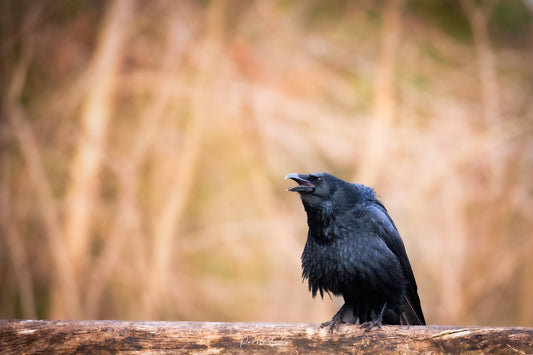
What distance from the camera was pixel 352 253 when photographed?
2758 mm

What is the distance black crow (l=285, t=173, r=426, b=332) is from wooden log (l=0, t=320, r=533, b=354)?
1.77ft

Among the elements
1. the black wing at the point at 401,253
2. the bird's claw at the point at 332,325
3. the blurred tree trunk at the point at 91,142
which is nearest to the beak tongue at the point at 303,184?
the black wing at the point at 401,253

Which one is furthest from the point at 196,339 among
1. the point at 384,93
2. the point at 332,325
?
the point at 384,93

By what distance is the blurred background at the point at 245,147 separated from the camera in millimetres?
5000

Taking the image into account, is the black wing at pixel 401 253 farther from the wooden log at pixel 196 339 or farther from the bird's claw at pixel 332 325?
the wooden log at pixel 196 339

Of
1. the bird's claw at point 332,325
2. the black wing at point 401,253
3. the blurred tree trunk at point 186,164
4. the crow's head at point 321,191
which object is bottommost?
the bird's claw at point 332,325

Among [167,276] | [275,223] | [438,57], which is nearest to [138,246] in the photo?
[167,276]

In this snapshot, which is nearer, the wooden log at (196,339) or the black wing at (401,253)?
the wooden log at (196,339)

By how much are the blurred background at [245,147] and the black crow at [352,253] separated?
2300mm

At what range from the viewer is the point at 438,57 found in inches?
213

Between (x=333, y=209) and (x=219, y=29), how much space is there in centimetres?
318

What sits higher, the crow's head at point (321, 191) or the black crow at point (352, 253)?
the crow's head at point (321, 191)

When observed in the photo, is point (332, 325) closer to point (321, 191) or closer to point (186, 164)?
point (321, 191)

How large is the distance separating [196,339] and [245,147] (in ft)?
10.9
